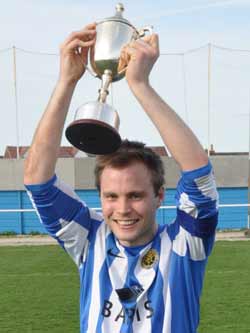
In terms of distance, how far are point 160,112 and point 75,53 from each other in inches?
16.2

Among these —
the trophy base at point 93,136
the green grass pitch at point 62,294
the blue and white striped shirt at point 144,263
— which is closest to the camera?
the trophy base at point 93,136

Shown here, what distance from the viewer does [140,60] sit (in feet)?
6.40

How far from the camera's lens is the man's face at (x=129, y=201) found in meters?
2.12

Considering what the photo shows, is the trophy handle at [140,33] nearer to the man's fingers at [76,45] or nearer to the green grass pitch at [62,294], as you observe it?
the man's fingers at [76,45]

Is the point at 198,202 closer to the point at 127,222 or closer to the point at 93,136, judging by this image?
the point at 127,222

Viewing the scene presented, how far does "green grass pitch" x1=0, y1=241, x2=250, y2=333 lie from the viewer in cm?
714

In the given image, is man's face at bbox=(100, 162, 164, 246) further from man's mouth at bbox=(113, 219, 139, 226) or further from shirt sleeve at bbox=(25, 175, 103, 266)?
shirt sleeve at bbox=(25, 175, 103, 266)

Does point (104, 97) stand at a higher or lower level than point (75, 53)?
lower

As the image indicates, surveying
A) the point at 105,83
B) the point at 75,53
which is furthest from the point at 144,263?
the point at 75,53

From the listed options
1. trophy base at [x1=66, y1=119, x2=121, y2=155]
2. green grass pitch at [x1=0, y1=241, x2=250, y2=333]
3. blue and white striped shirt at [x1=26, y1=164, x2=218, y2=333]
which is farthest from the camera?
green grass pitch at [x1=0, y1=241, x2=250, y2=333]

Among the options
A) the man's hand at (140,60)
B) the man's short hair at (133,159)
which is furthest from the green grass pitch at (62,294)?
the man's hand at (140,60)

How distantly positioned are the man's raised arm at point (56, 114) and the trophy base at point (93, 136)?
14 cm

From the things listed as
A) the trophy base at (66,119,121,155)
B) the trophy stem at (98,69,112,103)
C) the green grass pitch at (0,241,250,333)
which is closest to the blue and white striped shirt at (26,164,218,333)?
the trophy base at (66,119,121,155)

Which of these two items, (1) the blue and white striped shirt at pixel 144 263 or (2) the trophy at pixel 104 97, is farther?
(1) the blue and white striped shirt at pixel 144 263
